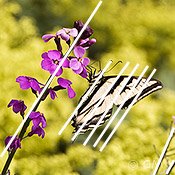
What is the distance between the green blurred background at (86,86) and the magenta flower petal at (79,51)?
2.40 feet

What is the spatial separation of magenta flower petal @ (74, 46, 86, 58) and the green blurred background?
0.73m

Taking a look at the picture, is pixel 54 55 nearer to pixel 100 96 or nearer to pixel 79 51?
pixel 79 51

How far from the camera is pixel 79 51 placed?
684mm

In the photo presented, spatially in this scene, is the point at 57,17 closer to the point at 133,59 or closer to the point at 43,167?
the point at 133,59

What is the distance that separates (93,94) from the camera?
955 mm

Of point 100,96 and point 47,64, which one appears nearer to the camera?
point 47,64

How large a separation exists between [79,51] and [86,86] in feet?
3.43

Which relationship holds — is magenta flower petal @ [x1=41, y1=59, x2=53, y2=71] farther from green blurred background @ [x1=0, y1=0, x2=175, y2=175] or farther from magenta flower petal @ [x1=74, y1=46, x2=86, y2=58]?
green blurred background @ [x1=0, y1=0, x2=175, y2=175]

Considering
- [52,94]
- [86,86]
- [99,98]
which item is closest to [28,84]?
[52,94]

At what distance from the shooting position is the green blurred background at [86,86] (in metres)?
1.47

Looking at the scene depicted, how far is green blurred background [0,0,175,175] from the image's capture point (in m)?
1.47

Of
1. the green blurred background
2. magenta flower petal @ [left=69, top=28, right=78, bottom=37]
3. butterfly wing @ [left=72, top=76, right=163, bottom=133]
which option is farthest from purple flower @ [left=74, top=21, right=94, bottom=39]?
the green blurred background

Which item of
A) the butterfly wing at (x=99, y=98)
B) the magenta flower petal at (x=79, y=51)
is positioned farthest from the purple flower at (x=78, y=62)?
the butterfly wing at (x=99, y=98)

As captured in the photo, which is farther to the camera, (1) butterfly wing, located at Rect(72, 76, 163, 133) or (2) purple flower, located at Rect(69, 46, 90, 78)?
(1) butterfly wing, located at Rect(72, 76, 163, 133)
